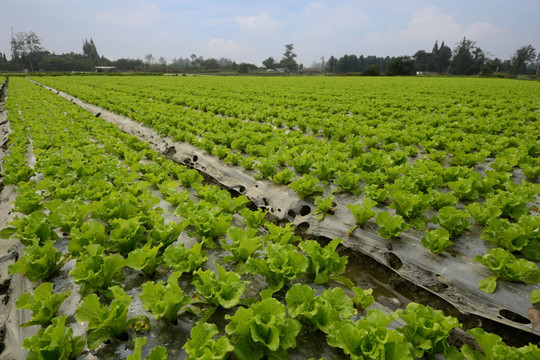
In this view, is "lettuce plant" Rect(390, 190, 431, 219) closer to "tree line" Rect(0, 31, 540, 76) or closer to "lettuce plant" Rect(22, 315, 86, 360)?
"lettuce plant" Rect(22, 315, 86, 360)

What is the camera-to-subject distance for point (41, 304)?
2.92m

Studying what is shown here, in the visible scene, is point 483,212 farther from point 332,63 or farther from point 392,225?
point 332,63

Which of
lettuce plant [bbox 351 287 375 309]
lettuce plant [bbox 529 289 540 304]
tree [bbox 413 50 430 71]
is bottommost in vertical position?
lettuce plant [bbox 351 287 375 309]

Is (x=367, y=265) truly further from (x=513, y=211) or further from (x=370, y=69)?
(x=370, y=69)

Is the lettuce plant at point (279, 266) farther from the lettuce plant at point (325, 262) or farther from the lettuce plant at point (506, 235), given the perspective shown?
the lettuce plant at point (506, 235)

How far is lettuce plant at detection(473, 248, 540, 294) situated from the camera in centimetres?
325

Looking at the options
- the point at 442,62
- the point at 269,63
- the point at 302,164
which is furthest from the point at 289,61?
the point at 302,164

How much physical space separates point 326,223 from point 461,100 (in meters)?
17.1

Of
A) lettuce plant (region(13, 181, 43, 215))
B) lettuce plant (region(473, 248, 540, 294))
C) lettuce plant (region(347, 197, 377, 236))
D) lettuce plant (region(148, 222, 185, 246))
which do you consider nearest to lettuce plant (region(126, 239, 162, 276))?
lettuce plant (region(148, 222, 185, 246))

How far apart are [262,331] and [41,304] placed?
2.17 metres

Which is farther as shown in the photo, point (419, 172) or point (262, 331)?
point (419, 172)

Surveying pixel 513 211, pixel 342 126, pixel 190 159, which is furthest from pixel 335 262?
pixel 342 126

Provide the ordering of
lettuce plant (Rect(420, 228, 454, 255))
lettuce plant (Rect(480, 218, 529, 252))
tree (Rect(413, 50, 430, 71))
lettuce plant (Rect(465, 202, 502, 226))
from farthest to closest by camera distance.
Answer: tree (Rect(413, 50, 430, 71)), lettuce plant (Rect(465, 202, 502, 226)), lettuce plant (Rect(420, 228, 454, 255)), lettuce plant (Rect(480, 218, 529, 252))

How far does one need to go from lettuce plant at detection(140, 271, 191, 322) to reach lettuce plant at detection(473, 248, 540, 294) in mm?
3224
